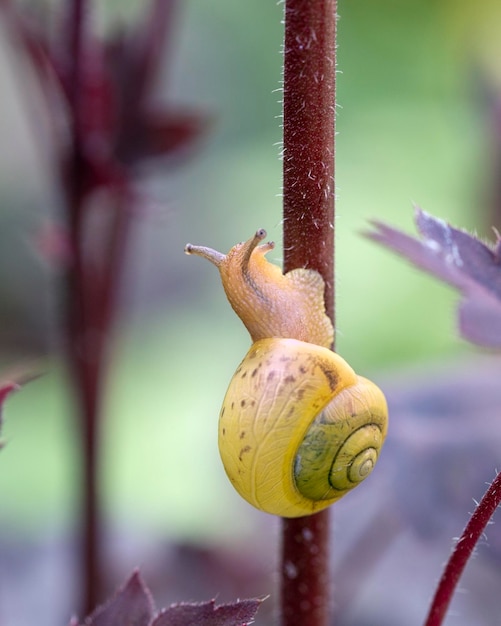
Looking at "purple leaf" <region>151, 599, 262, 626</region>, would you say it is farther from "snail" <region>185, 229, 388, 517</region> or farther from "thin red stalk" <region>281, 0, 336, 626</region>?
"thin red stalk" <region>281, 0, 336, 626</region>

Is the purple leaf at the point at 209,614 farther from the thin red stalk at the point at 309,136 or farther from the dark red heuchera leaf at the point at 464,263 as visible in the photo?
the dark red heuchera leaf at the point at 464,263

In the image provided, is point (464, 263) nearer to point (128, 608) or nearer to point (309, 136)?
point (309, 136)


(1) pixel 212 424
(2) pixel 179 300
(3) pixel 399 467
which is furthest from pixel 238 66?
(3) pixel 399 467

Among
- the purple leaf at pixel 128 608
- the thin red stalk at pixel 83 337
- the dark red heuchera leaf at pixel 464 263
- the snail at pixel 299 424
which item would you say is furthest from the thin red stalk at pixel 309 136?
the thin red stalk at pixel 83 337

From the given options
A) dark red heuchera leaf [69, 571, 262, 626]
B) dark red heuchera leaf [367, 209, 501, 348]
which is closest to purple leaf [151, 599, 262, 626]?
dark red heuchera leaf [69, 571, 262, 626]

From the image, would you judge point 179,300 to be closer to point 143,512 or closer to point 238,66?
point 143,512

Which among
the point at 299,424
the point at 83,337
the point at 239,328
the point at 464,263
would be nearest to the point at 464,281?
the point at 464,263
